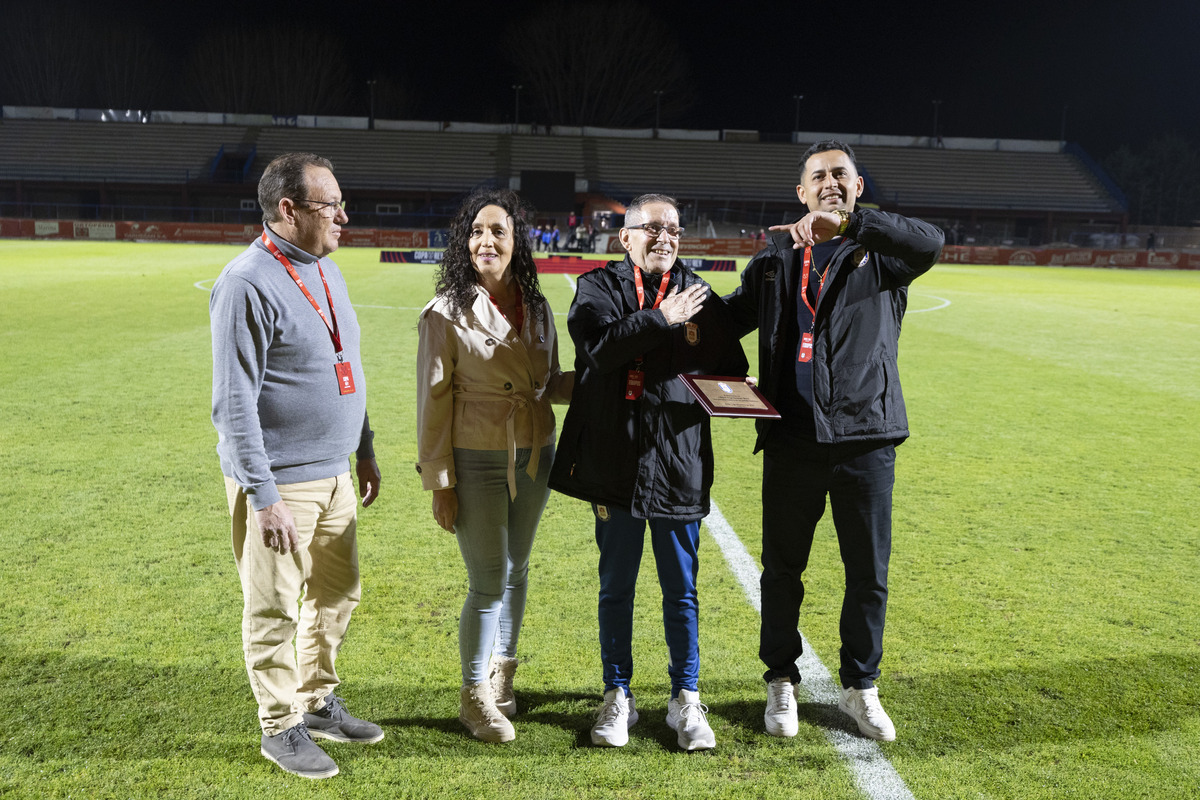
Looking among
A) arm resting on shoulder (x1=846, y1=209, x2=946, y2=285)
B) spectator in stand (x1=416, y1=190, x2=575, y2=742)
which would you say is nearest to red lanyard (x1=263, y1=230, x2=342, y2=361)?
spectator in stand (x1=416, y1=190, x2=575, y2=742)

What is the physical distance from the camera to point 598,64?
70.2m

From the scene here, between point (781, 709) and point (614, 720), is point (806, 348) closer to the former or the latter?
point (781, 709)

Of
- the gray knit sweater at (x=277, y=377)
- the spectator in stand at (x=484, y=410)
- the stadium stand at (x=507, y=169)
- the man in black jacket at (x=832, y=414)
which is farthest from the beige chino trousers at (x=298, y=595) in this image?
the stadium stand at (x=507, y=169)

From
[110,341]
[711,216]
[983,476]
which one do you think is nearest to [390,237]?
[711,216]

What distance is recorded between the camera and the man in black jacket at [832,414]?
11.1 feet

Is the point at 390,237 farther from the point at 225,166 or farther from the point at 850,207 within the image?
the point at 850,207

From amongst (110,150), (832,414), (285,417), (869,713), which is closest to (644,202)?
(832,414)

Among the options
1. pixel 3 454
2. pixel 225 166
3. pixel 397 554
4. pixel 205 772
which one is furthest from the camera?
pixel 225 166

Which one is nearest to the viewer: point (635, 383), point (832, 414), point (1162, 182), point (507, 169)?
point (635, 383)

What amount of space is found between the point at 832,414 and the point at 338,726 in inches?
88.6

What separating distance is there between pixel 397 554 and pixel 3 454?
156 inches

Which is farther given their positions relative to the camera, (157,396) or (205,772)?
(157,396)

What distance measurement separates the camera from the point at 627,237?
10.8 ft

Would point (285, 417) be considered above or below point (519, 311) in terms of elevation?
below
